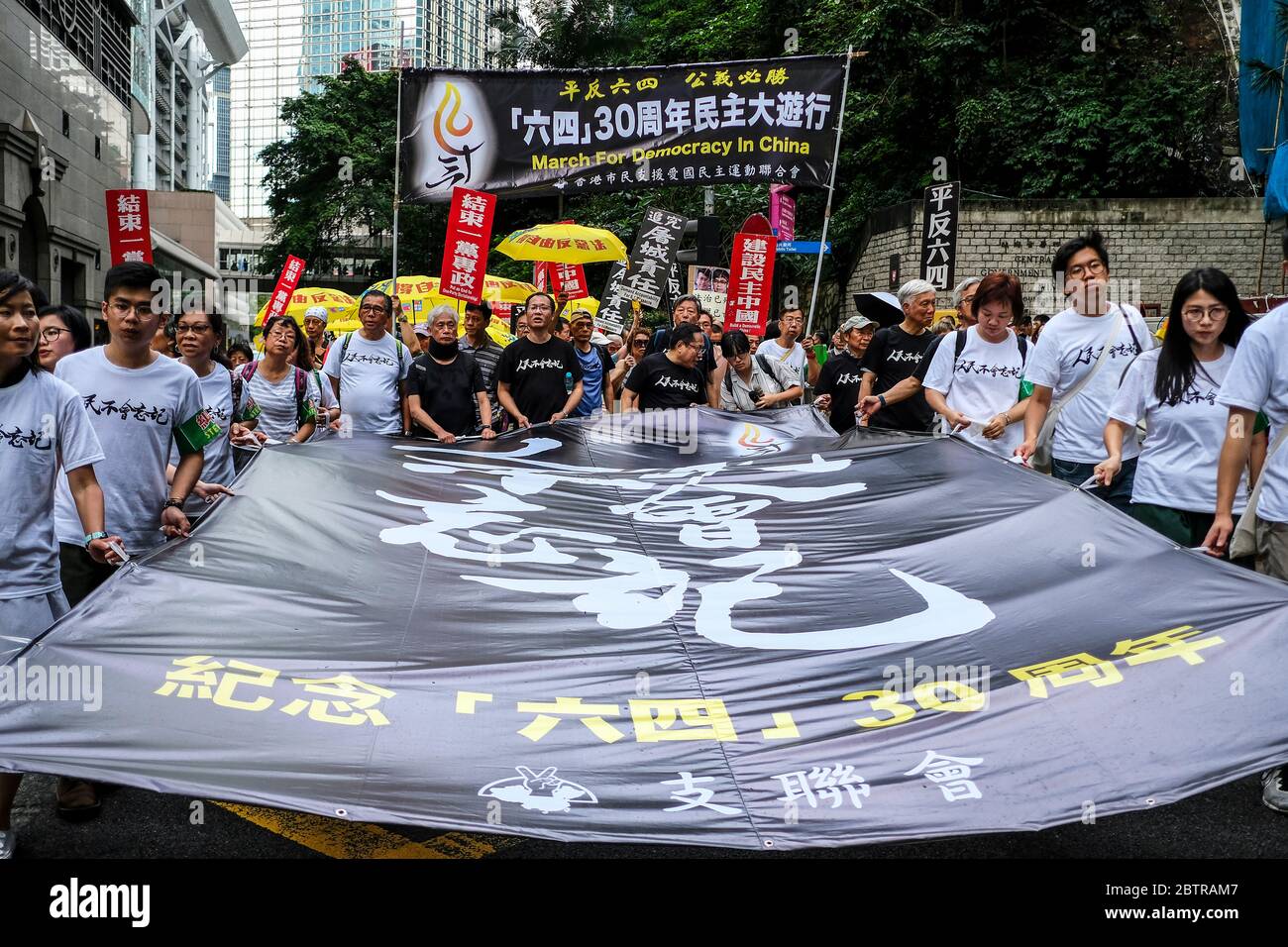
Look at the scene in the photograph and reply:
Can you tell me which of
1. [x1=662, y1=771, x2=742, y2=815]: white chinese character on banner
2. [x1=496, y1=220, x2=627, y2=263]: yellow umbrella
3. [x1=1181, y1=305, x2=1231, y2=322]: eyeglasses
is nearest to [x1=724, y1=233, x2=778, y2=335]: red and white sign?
[x1=496, y1=220, x2=627, y2=263]: yellow umbrella

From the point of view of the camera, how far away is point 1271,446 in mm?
4246

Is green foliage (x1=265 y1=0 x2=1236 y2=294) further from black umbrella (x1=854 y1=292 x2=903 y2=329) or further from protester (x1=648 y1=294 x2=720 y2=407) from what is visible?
protester (x1=648 y1=294 x2=720 y2=407)

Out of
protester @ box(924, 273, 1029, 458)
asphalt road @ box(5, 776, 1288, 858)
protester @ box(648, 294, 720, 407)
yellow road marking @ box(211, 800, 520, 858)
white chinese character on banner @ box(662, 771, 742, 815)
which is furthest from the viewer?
protester @ box(648, 294, 720, 407)

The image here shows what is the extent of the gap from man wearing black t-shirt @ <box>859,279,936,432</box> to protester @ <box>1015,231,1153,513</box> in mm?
1432

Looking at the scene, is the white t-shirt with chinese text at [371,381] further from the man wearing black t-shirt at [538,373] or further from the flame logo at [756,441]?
the flame logo at [756,441]

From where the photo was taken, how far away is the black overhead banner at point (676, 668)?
2.95 metres

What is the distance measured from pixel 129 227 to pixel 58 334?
280 inches

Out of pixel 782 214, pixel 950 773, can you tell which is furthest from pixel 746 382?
pixel 782 214

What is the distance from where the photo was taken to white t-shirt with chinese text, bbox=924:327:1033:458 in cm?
601

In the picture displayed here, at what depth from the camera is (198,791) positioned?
284 centimetres

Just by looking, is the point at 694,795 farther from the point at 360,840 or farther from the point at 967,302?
the point at 967,302
